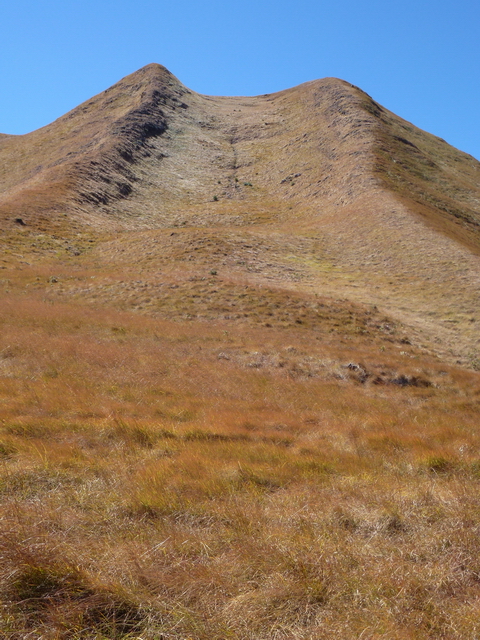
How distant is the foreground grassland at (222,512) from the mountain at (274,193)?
1725 cm

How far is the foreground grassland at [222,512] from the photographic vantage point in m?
Result: 3.13

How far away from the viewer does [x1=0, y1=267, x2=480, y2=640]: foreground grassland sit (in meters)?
3.13

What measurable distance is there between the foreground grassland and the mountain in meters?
17.3

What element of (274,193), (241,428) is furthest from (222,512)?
(274,193)

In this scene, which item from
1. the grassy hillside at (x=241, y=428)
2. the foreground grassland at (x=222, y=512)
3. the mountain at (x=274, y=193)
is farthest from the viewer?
the mountain at (x=274, y=193)

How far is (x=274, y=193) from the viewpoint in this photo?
6338 centimetres

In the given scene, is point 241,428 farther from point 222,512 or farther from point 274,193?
point 274,193

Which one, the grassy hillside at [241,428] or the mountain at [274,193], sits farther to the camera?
the mountain at [274,193]

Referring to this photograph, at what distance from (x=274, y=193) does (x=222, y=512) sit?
6299cm

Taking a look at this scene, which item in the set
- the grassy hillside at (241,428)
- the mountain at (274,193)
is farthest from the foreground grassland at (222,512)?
the mountain at (274,193)

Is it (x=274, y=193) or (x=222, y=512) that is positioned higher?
(x=274, y=193)

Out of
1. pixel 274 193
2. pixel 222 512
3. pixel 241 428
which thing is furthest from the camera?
pixel 274 193

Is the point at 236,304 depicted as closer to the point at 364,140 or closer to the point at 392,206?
the point at 392,206

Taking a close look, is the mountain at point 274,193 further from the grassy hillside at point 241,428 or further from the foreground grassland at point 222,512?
the foreground grassland at point 222,512
